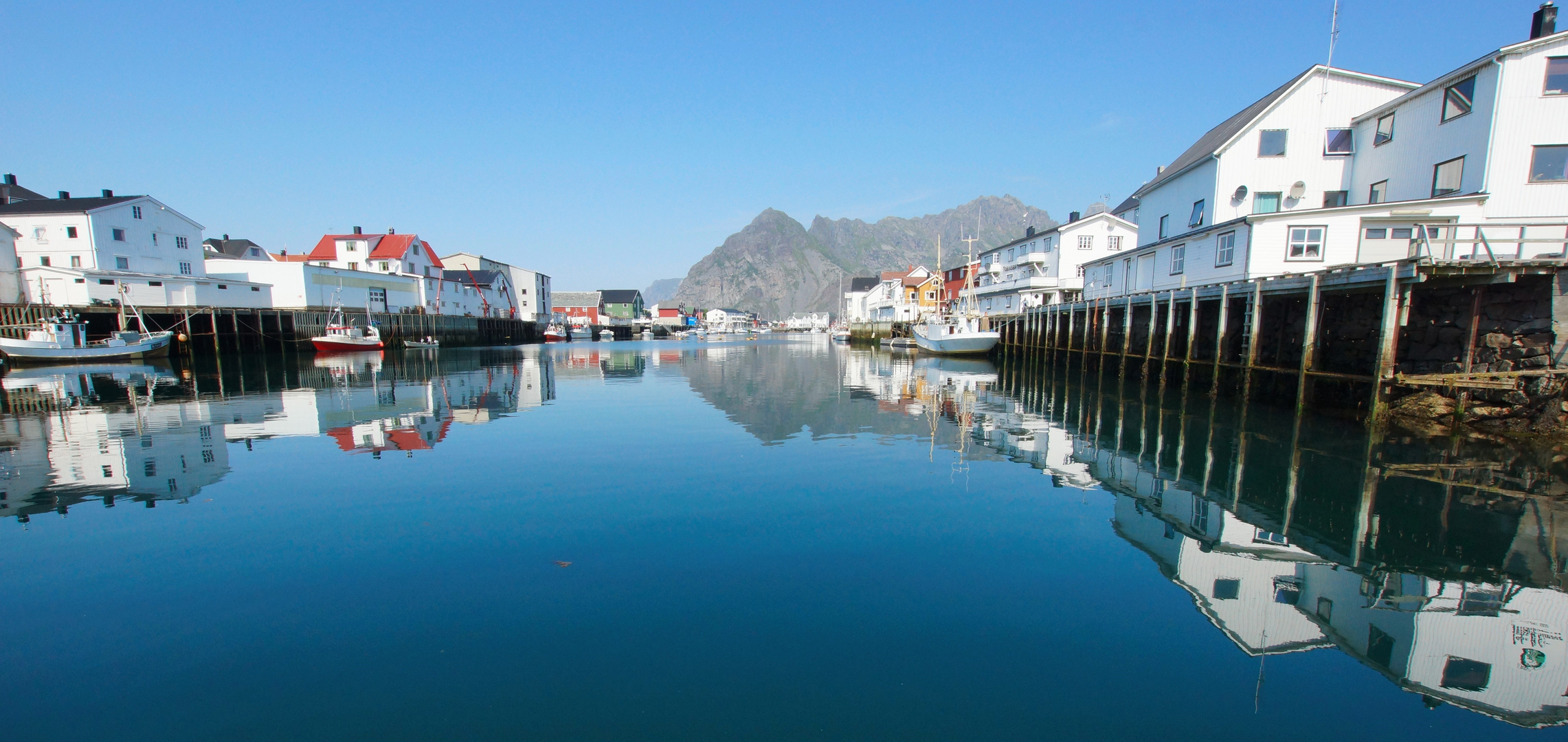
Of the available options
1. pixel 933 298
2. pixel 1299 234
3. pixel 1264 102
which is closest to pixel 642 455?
pixel 1299 234

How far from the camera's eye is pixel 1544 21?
1877 centimetres

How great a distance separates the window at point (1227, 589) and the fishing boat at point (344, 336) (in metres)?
54.1

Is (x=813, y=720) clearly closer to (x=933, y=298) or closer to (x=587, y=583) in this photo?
(x=587, y=583)

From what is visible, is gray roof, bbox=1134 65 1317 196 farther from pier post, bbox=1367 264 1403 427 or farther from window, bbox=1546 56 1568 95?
pier post, bbox=1367 264 1403 427

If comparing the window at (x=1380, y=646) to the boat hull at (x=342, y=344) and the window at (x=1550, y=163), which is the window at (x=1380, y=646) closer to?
the window at (x=1550, y=163)

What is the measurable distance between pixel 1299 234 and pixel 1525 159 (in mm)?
5184

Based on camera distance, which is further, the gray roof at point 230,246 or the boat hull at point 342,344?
the gray roof at point 230,246

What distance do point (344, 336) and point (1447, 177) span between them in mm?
61349

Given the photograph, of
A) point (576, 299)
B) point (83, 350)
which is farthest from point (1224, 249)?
point (576, 299)

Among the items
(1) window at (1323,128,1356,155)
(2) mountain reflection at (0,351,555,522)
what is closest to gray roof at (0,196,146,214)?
(2) mountain reflection at (0,351,555,522)

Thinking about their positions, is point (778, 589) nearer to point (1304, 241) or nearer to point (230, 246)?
point (1304, 241)

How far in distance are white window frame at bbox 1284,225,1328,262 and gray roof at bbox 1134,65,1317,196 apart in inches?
217

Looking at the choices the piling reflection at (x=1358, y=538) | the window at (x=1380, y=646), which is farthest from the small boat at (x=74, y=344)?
the window at (x=1380, y=646)

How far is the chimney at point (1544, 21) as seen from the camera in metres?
18.7
